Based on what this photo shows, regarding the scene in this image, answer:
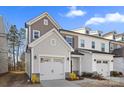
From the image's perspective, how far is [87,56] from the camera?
70.3 ft

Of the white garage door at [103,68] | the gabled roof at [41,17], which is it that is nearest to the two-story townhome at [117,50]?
the white garage door at [103,68]

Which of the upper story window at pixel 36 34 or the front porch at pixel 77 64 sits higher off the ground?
the upper story window at pixel 36 34

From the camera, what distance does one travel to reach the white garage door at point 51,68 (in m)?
16.8

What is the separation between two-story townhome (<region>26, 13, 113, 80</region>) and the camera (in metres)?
16.7

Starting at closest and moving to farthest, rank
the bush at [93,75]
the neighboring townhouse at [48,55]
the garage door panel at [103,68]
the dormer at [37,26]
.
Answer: the neighboring townhouse at [48,55] → the bush at [93,75] → the dormer at [37,26] → the garage door panel at [103,68]

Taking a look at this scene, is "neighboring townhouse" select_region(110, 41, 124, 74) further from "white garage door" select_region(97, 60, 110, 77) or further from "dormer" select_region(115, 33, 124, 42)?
"white garage door" select_region(97, 60, 110, 77)

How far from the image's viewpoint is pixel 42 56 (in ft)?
55.1

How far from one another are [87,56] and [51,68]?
5.48m

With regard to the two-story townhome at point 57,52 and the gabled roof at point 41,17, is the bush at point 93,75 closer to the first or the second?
the two-story townhome at point 57,52

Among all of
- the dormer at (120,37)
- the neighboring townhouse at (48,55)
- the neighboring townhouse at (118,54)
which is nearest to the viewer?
the neighboring townhouse at (48,55)

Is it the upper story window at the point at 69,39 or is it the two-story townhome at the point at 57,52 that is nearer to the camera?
the two-story townhome at the point at 57,52

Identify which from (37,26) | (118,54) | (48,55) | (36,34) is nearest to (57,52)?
(48,55)
